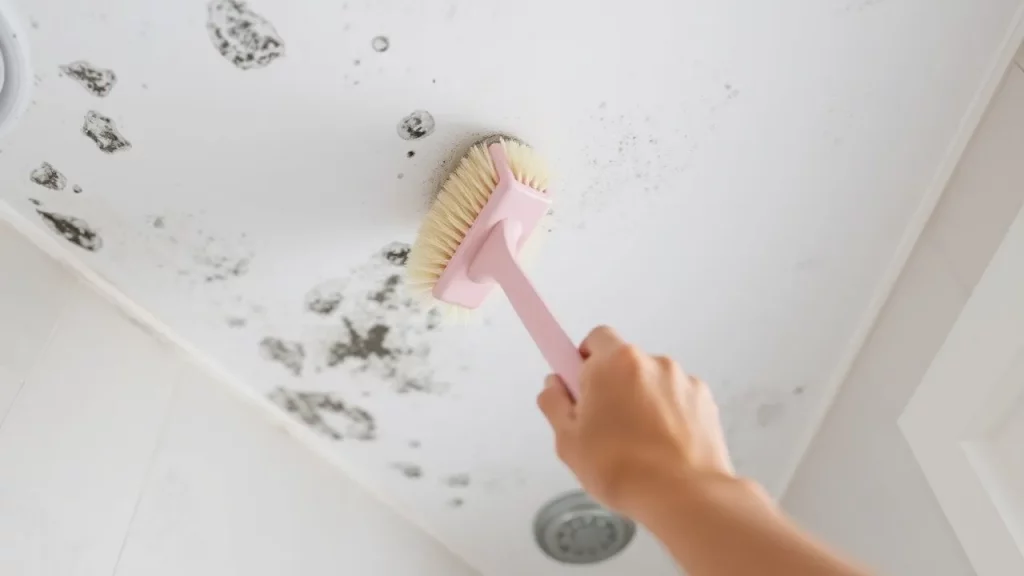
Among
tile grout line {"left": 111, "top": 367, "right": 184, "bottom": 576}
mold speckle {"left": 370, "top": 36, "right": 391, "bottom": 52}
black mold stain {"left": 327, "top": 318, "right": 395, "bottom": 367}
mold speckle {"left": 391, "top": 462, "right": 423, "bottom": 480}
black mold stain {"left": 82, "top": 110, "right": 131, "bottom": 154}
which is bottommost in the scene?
tile grout line {"left": 111, "top": 367, "right": 184, "bottom": 576}

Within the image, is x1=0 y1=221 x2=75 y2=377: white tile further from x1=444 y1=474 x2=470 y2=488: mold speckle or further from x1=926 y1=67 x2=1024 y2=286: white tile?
x1=926 y1=67 x2=1024 y2=286: white tile

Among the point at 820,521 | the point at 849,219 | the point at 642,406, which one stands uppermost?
the point at 849,219

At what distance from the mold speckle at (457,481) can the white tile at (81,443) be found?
11.8 inches

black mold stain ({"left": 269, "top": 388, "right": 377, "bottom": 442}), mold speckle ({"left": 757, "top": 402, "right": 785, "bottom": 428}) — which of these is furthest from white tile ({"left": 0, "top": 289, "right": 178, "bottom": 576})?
mold speckle ({"left": 757, "top": 402, "right": 785, "bottom": 428})

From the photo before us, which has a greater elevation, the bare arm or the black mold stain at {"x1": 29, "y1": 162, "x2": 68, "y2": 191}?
the black mold stain at {"x1": 29, "y1": 162, "x2": 68, "y2": 191}

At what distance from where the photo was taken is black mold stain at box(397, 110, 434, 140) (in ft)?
2.01

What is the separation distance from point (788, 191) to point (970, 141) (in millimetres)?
142

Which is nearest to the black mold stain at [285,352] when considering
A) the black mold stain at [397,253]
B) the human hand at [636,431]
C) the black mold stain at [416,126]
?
the black mold stain at [397,253]

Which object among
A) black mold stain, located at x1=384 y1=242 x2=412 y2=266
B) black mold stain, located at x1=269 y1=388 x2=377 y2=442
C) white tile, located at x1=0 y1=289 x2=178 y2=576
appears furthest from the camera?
black mold stain, located at x1=269 y1=388 x2=377 y2=442

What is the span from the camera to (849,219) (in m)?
0.70

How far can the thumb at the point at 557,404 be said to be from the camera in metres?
0.48

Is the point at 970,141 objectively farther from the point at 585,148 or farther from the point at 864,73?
the point at 585,148

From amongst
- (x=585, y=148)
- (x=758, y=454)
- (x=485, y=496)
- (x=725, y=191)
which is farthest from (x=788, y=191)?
(x=485, y=496)

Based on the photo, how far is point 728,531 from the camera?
35cm
